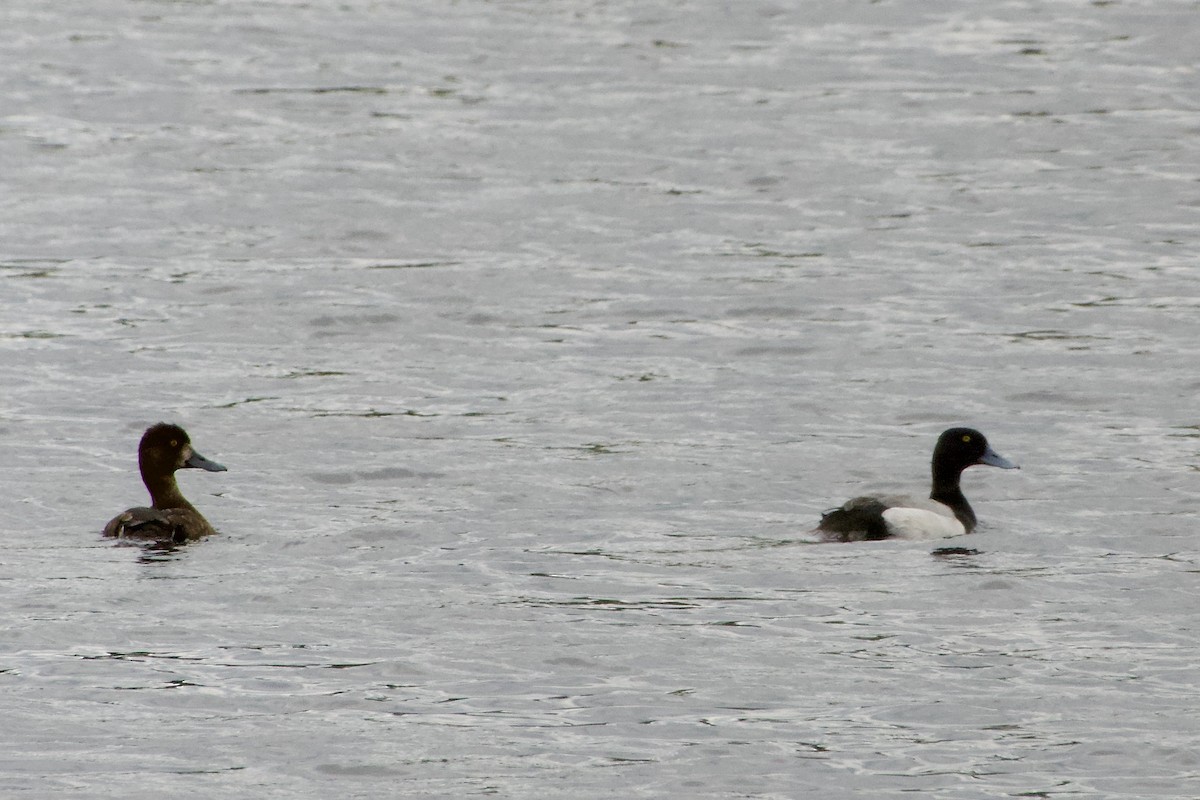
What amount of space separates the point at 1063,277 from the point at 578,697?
1170 cm

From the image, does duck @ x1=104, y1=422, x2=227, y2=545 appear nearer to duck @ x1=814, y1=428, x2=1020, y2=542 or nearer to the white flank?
duck @ x1=814, y1=428, x2=1020, y2=542

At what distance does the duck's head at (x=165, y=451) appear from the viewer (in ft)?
46.7

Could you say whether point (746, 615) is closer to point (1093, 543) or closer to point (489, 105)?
point (1093, 543)

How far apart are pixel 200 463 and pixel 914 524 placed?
4.39 meters

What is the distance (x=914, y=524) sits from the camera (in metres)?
13.8

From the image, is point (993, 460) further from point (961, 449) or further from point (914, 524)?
point (914, 524)

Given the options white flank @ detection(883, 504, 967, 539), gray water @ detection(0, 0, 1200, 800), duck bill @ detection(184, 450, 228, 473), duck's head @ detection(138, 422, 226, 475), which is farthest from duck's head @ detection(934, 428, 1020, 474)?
duck's head @ detection(138, 422, 226, 475)

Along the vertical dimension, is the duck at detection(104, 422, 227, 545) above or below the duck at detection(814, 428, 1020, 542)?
Answer: above

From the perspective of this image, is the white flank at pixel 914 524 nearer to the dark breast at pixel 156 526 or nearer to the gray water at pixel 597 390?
the gray water at pixel 597 390

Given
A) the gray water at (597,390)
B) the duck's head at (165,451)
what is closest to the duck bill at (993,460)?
the gray water at (597,390)

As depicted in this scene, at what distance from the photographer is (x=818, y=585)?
41.1 feet

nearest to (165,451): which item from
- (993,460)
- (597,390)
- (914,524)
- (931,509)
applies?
(597,390)

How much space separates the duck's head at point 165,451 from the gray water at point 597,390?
527 mm

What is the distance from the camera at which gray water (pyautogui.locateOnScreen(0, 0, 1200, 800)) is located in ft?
33.5
